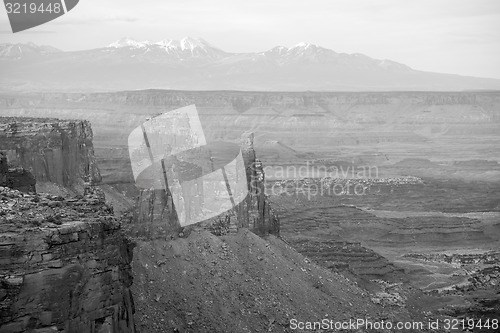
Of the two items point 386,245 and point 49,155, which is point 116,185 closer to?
point 49,155

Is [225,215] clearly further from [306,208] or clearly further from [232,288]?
[306,208]

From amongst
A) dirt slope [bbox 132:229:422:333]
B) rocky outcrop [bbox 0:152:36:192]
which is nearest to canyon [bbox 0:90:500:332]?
dirt slope [bbox 132:229:422:333]

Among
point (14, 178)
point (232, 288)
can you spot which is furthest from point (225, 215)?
point (14, 178)

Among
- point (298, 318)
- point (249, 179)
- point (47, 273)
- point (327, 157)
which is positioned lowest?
point (327, 157)

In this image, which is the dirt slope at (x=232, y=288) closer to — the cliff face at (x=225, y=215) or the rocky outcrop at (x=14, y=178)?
the cliff face at (x=225, y=215)

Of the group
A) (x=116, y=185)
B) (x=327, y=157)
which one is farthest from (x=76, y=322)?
(x=327, y=157)

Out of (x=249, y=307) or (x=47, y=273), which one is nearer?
(x=47, y=273)

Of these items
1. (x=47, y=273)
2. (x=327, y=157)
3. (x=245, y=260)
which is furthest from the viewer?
(x=327, y=157)

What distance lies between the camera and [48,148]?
3788 cm

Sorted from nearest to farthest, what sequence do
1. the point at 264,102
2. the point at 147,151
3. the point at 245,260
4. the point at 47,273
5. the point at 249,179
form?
the point at 47,273
the point at 245,260
the point at 249,179
the point at 147,151
the point at 264,102

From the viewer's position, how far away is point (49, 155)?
37781mm

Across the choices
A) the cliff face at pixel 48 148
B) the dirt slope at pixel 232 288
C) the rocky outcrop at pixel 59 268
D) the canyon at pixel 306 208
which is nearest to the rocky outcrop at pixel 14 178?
the rocky outcrop at pixel 59 268

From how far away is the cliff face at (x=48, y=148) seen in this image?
36.2 meters

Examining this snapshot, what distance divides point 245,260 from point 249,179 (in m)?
6.18
